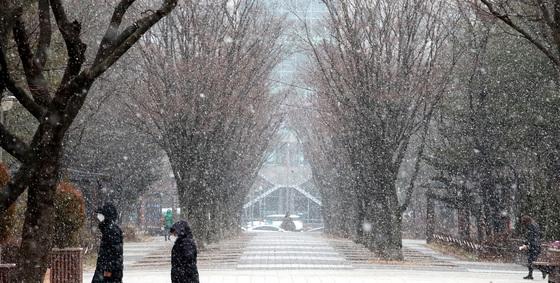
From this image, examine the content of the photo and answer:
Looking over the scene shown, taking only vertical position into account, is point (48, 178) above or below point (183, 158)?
below

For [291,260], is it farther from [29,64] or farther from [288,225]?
[288,225]

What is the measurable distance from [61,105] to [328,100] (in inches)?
921

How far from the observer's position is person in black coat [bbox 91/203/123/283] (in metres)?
12.8

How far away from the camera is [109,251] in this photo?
42.3 ft

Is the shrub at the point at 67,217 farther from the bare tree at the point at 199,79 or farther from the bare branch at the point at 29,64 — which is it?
the bare tree at the point at 199,79

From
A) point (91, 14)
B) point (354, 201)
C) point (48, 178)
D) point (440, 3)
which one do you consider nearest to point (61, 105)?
point (48, 178)

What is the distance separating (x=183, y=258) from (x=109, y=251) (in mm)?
997

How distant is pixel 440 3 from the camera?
1073 inches

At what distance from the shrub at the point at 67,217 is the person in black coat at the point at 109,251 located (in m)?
6.09

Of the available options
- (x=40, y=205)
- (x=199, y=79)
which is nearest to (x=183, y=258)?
(x=40, y=205)

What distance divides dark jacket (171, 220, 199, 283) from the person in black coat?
74cm

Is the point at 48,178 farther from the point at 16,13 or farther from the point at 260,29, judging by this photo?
the point at 260,29

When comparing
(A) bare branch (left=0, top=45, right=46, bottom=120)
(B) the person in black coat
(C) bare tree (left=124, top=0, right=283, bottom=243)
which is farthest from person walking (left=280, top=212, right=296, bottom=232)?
(A) bare branch (left=0, top=45, right=46, bottom=120)

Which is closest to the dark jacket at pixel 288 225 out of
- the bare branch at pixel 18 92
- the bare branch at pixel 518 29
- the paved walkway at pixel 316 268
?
the paved walkway at pixel 316 268
